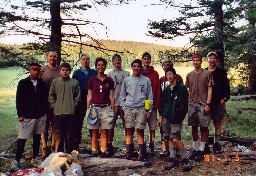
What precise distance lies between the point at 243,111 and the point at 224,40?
522 centimetres

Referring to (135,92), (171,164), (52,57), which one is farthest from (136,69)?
(171,164)

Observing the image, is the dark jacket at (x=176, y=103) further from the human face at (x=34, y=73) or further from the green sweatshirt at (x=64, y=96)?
the human face at (x=34, y=73)

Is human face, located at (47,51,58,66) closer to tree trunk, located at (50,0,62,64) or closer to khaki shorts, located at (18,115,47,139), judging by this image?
khaki shorts, located at (18,115,47,139)

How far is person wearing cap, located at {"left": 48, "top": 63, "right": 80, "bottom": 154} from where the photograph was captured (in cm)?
733

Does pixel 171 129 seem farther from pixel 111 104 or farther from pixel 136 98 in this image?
pixel 111 104

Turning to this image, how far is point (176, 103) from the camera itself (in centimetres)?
→ 712

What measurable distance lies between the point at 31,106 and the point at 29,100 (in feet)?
0.46

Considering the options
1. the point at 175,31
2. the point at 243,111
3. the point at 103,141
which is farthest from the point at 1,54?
the point at 243,111

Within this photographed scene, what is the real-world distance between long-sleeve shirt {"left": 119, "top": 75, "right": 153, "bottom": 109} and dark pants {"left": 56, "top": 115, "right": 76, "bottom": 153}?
1222mm

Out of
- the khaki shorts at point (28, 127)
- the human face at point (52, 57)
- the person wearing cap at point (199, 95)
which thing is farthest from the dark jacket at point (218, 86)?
the khaki shorts at point (28, 127)

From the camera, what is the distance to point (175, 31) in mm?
16078

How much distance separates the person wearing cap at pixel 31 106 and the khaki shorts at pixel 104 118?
1.16 metres

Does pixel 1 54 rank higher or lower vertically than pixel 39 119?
higher

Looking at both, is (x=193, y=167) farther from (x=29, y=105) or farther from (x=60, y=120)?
(x=29, y=105)
